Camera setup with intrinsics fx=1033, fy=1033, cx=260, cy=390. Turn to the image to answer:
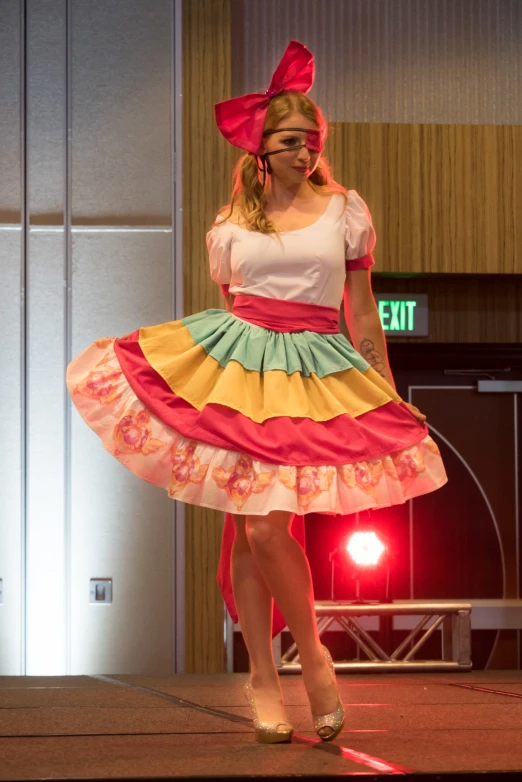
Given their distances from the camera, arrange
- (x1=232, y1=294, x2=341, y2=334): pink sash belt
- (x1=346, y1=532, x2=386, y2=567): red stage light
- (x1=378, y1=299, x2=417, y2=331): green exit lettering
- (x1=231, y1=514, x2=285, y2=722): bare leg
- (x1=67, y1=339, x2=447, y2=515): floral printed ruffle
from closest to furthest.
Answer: (x1=67, y1=339, x2=447, y2=515): floral printed ruffle, (x1=231, y1=514, x2=285, y2=722): bare leg, (x1=232, y1=294, x2=341, y2=334): pink sash belt, (x1=346, y1=532, x2=386, y2=567): red stage light, (x1=378, y1=299, x2=417, y2=331): green exit lettering

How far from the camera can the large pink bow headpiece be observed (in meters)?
2.22

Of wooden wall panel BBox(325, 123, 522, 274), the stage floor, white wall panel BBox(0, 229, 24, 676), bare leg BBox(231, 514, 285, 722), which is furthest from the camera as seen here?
wooden wall panel BBox(325, 123, 522, 274)

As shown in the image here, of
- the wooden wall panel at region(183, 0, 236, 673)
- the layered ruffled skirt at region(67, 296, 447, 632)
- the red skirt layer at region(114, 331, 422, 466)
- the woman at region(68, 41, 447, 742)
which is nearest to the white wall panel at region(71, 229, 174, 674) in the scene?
the wooden wall panel at region(183, 0, 236, 673)

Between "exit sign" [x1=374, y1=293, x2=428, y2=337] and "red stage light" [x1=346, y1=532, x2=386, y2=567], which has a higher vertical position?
"exit sign" [x1=374, y1=293, x2=428, y2=337]

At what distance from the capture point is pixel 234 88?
Result: 4.73m

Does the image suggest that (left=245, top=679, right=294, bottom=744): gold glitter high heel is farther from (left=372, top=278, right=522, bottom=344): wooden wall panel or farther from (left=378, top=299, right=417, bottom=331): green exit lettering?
(left=372, top=278, right=522, bottom=344): wooden wall panel

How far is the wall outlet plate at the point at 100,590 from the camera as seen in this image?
4.39m

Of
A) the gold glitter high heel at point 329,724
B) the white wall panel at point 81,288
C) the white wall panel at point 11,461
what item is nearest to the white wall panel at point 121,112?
Result: the white wall panel at point 81,288

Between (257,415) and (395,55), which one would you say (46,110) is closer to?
(395,55)

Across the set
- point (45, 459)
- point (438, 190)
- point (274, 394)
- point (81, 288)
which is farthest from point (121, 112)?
point (274, 394)

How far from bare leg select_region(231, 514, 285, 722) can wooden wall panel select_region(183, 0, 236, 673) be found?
2.33 m

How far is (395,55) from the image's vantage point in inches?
188

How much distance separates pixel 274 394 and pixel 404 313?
9.25 ft

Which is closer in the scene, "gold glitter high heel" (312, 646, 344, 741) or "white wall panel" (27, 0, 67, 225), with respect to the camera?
"gold glitter high heel" (312, 646, 344, 741)
